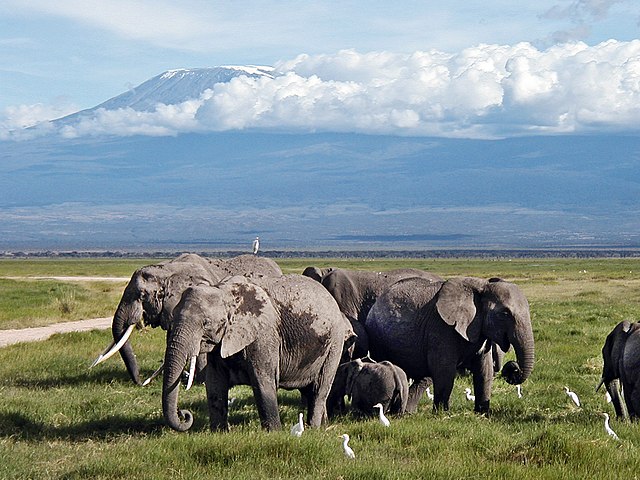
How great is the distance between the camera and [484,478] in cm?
1069

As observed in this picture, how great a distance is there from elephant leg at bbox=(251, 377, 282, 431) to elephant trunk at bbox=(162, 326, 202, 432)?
45.2 inches

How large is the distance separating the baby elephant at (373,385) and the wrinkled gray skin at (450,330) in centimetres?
75

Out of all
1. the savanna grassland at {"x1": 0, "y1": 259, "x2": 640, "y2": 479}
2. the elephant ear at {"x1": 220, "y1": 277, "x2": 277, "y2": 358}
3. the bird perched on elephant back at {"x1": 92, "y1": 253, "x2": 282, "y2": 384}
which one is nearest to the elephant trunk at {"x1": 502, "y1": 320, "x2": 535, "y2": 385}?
the savanna grassland at {"x1": 0, "y1": 259, "x2": 640, "y2": 479}

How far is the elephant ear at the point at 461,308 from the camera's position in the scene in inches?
614

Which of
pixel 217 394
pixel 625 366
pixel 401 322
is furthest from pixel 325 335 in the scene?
pixel 625 366

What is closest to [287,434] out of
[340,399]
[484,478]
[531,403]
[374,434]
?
[374,434]

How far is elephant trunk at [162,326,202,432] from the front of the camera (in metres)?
12.7

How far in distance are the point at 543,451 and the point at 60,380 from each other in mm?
10837

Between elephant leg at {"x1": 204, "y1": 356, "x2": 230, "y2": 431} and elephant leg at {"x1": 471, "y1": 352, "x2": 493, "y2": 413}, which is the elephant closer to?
elephant leg at {"x1": 471, "y1": 352, "x2": 493, "y2": 413}

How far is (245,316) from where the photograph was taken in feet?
44.3

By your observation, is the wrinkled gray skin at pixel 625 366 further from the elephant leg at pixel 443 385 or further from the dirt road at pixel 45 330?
the dirt road at pixel 45 330

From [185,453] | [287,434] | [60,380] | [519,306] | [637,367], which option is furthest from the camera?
[60,380]

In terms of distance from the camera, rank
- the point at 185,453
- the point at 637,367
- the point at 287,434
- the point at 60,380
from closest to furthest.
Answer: the point at 185,453
the point at 287,434
the point at 637,367
the point at 60,380

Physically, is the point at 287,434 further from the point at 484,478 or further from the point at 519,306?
the point at 519,306
